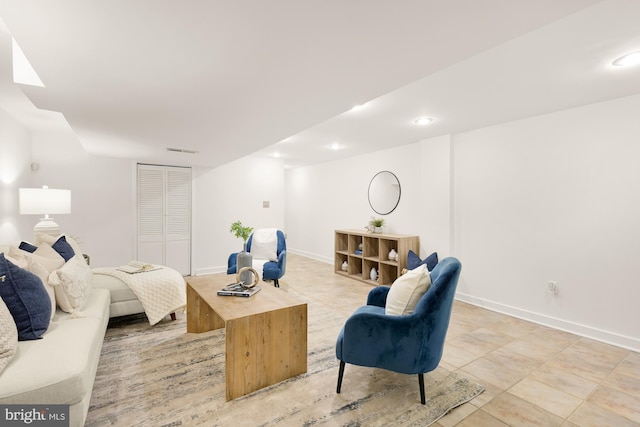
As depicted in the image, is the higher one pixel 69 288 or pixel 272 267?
pixel 69 288

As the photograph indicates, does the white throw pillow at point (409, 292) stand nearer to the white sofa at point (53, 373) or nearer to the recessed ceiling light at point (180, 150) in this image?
the white sofa at point (53, 373)

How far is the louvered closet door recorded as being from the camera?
5059 millimetres

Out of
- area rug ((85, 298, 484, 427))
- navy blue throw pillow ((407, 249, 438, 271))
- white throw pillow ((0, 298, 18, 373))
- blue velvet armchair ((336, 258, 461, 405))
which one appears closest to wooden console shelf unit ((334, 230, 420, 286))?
navy blue throw pillow ((407, 249, 438, 271))

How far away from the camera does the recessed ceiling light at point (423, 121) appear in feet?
11.1

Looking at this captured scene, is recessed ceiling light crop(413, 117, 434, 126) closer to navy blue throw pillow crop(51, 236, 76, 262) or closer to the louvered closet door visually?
navy blue throw pillow crop(51, 236, 76, 262)

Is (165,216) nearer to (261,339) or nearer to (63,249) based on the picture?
(63,249)

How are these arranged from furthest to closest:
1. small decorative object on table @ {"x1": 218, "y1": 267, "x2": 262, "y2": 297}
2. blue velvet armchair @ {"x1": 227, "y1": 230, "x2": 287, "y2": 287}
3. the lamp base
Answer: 1. blue velvet armchair @ {"x1": 227, "y1": 230, "x2": 287, "y2": 287}
2. the lamp base
3. small decorative object on table @ {"x1": 218, "y1": 267, "x2": 262, "y2": 297}

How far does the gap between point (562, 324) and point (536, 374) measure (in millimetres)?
1239

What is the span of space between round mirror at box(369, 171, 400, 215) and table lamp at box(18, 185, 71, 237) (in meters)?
4.56

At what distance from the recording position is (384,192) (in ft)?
17.2

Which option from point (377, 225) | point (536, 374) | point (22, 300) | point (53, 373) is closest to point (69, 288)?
point (22, 300)

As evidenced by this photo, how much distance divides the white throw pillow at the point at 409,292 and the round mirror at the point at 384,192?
3166mm

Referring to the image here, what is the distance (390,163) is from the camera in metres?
5.12

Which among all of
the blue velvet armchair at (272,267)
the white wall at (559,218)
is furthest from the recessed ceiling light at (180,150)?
the white wall at (559,218)
